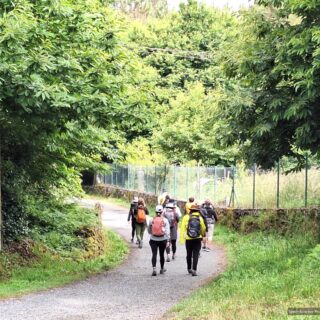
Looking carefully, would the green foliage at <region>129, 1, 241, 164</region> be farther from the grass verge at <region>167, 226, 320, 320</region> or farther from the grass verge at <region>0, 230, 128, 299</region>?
the grass verge at <region>167, 226, 320, 320</region>

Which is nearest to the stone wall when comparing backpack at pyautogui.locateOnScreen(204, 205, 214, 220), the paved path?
backpack at pyautogui.locateOnScreen(204, 205, 214, 220)

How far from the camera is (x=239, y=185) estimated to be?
2536cm

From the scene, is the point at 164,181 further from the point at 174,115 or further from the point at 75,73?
the point at 75,73

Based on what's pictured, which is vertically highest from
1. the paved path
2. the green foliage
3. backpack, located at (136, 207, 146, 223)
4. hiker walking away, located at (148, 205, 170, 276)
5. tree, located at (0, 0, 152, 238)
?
the green foliage

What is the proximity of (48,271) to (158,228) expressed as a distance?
114 inches

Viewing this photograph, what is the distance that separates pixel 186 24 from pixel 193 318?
144ft

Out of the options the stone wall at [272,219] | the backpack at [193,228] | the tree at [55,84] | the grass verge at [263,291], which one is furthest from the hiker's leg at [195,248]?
the stone wall at [272,219]

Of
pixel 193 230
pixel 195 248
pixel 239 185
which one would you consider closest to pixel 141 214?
pixel 195 248

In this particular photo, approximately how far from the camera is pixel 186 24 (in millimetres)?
50188

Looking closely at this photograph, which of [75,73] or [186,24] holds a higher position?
[186,24]

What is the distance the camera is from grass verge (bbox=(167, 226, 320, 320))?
8.21m

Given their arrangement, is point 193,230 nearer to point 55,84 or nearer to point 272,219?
point 55,84

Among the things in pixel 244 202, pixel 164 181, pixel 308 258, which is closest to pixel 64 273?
pixel 308 258

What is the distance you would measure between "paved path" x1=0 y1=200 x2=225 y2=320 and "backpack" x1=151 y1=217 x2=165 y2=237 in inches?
41.6
